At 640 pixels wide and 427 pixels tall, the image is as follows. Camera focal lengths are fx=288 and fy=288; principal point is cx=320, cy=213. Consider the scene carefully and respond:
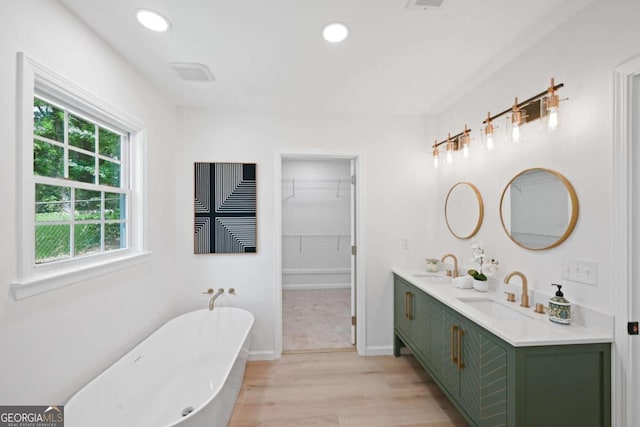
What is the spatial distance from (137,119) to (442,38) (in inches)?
84.6

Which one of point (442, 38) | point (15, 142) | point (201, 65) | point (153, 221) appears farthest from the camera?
point (153, 221)

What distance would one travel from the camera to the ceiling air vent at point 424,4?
142 centimetres

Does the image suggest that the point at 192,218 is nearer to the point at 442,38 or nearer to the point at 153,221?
the point at 153,221

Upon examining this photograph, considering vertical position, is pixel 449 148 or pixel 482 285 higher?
pixel 449 148

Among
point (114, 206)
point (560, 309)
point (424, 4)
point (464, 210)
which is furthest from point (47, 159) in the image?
point (464, 210)

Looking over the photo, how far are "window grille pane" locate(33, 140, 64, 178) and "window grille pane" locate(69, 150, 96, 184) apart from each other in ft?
0.25

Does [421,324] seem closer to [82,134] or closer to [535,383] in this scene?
[535,383]

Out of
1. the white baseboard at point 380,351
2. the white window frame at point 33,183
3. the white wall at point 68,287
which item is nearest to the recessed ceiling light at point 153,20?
the white wall at point 68,287

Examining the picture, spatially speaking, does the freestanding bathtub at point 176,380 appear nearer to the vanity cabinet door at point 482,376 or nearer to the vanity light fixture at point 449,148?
the vanity cabinet door at point 482,376

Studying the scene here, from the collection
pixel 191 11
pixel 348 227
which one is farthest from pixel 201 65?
pixel 348 227

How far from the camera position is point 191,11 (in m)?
1.51

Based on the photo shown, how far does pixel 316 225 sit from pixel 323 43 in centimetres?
399

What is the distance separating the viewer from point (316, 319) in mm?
3953

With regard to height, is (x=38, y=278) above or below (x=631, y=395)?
above
